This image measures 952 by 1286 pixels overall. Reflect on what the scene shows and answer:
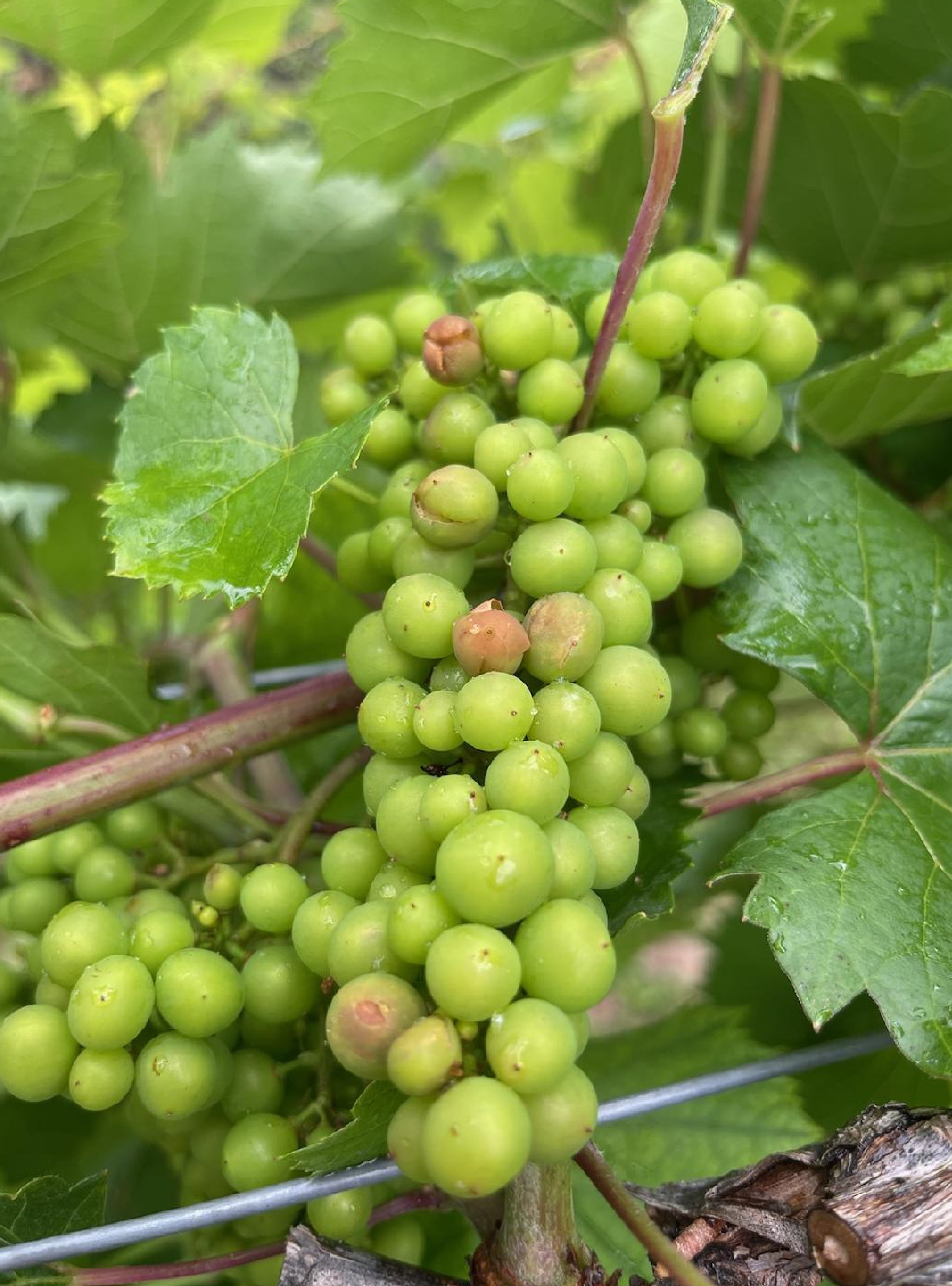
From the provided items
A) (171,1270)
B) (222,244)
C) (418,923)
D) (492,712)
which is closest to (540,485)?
(492,712)

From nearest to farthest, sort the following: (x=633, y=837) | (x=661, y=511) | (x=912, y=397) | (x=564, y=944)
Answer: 1. (x=564, y=944)
2. (x=633, y=837)
3. (x=661, y=511)
4. (x=912, y=397)

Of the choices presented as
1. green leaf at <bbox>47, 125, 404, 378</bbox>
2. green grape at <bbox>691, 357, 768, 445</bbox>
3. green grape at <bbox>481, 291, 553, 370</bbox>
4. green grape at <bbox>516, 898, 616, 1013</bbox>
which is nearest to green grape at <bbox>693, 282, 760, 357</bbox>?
green grape at <bbox>691, 357, 768, 445</bbox>

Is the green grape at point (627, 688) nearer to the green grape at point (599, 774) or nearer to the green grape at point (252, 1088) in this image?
the green grape at point (599, 774)

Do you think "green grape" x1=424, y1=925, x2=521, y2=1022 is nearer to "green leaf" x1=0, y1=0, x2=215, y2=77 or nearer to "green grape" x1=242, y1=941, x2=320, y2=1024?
"green grape" x1=242, y1=941, x2=320, y2=1024

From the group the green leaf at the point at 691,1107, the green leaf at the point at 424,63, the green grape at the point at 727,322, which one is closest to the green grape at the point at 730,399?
the green grape at the point at 727,322

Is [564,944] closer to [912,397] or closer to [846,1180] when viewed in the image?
[846,1180]

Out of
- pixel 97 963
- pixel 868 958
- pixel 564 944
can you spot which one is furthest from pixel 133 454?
pixel 868 958
